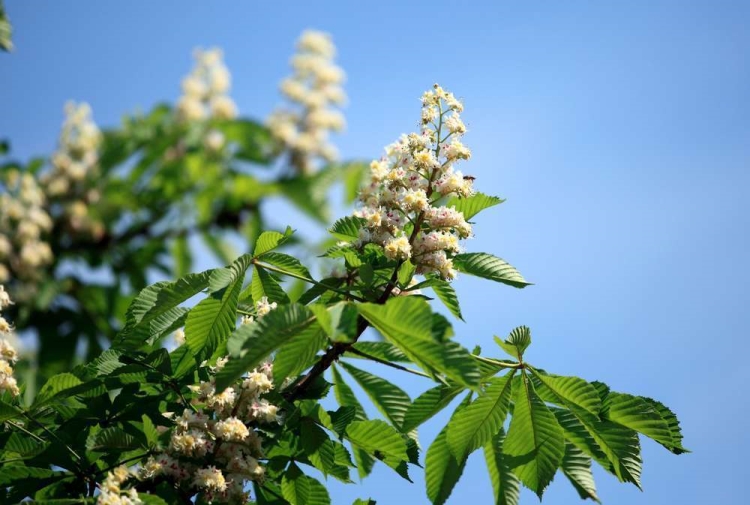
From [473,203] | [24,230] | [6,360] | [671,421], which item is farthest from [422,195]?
[24,230]

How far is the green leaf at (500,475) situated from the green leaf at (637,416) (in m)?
0.36

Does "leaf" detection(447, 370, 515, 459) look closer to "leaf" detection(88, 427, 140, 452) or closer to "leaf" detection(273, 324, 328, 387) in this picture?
"leaf" detection(273, 324, 328, 387)

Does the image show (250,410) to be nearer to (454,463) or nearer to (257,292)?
(257,292)

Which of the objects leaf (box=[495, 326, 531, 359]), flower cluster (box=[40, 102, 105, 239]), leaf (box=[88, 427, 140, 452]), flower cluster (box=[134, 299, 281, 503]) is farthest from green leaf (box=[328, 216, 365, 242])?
flower cluster (box=[40, 102, 105, 239])

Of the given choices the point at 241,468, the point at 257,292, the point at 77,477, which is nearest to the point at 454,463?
the point at 241,468

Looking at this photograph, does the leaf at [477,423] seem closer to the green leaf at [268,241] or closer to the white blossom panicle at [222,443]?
the white blossom panicle at [222,443]

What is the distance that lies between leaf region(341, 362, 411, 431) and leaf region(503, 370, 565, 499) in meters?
0.35

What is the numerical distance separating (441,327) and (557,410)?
0.77 metres

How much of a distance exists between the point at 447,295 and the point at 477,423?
0.39 metres

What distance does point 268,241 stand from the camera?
2465 millimetres

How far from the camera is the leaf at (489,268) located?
8.13 ft

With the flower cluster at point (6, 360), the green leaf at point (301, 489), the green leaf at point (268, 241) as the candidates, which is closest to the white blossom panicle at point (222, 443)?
the green leaf at point (301, 489)

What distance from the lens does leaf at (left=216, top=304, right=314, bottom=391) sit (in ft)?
6.15

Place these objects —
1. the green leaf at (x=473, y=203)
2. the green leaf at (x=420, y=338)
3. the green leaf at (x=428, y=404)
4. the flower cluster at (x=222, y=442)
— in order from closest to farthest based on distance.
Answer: the green leaf at (x=420, y=338) < the flower cluster at (x=222, y=442) < the green leaf at (x=428, y=404) < the green leaf at (x=473, y=203)
